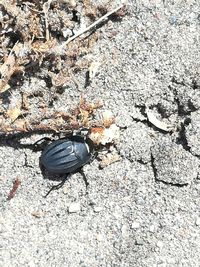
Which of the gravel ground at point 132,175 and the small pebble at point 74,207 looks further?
the small pebble at point 74,207

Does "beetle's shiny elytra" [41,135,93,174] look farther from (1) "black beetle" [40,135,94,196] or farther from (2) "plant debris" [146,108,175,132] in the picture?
(2) "plant debris" [146,108,175,132]

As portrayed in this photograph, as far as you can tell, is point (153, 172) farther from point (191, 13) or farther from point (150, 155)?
point (191, 13)

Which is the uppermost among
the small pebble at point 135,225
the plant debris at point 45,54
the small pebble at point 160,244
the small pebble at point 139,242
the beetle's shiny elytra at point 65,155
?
the plant debris at point 45,54

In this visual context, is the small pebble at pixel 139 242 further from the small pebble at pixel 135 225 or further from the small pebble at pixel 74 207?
the small pebble at pixel 74 207

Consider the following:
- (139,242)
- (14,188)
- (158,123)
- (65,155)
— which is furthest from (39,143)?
(139,242)

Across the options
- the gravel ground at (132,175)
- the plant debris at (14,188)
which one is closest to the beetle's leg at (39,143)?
the gravel ground at (132,175)

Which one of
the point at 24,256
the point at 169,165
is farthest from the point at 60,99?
the point at 24,256
